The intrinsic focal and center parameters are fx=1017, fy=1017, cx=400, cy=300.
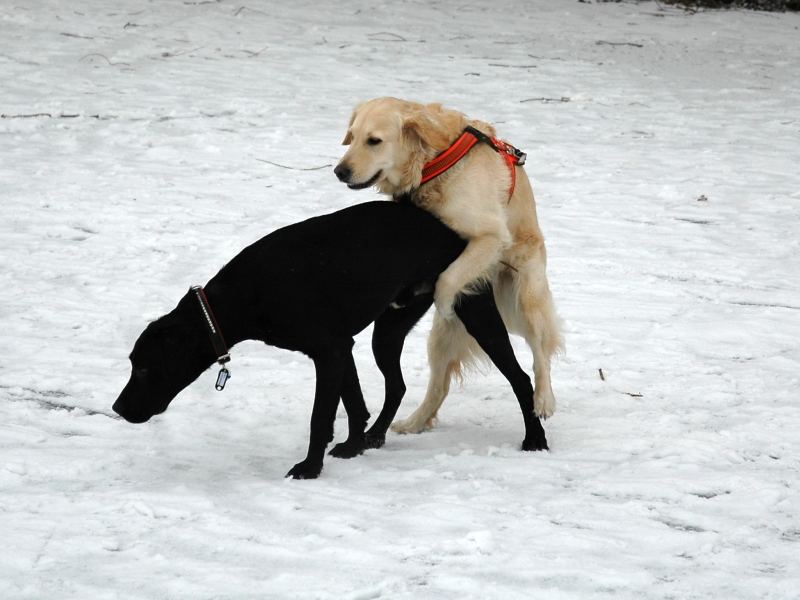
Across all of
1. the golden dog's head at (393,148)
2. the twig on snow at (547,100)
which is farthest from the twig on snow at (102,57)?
the golden dog's head at (393,148)

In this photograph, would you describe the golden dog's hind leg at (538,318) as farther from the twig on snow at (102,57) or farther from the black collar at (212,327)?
the twig on snow at (102,57)

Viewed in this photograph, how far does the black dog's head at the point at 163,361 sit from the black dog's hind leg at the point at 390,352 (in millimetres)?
852

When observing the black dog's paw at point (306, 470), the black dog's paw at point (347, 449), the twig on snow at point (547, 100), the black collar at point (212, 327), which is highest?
the twig on snow at point (547, 100)

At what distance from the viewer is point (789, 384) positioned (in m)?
4.80

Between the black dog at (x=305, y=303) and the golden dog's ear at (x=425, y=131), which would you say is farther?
the golden dog's ear at (x=425, y=131)

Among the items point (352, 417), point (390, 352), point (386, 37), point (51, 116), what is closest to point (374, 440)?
point (352, 417)

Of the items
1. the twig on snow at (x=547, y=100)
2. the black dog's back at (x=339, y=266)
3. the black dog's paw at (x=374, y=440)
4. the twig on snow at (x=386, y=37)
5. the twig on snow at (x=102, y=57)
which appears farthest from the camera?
the twig on snow at (x=386, y=37)

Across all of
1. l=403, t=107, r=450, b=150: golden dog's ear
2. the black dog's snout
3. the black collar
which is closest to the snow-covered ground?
the black collar

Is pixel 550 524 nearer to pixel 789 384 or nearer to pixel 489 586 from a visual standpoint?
pixel 489 586

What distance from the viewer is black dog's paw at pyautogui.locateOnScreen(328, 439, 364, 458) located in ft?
14.1

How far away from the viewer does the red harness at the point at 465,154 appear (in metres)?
4.36

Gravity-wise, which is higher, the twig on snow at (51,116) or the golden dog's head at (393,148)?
the golden dog's head at (393,148)

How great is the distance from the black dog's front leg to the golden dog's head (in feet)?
2.64

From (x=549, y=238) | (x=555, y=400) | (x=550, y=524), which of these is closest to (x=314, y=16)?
(x=549, y=238)
